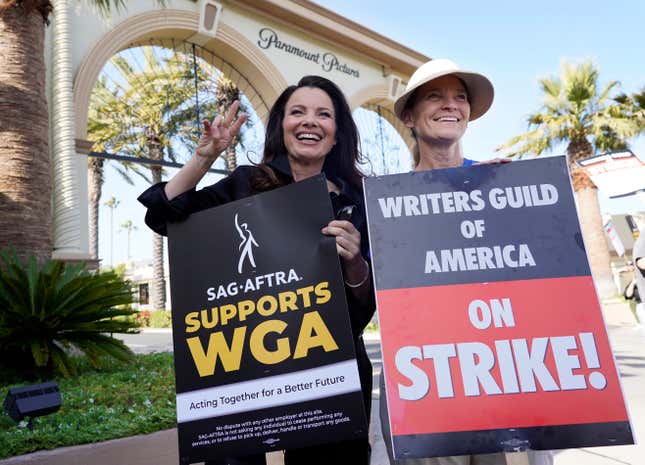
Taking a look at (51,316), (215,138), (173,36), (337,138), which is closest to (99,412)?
(51,316)

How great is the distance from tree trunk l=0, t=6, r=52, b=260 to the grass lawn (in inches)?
67.4

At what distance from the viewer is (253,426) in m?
1.67

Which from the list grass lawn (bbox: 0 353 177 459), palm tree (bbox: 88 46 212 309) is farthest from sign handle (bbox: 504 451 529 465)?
palm tree (bbox: 88 46 212 309)

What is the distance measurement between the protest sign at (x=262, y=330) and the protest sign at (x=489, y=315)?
0.16 m

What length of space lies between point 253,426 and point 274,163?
95 centimetres

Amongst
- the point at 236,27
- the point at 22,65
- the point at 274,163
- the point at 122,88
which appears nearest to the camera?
the point at 274,163

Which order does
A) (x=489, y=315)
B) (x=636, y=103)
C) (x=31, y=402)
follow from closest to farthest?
(x=489, y=315) < (x=31, y=402) < (x=636, y=103)

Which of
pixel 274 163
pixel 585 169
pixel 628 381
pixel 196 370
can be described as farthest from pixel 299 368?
pixel 628 381

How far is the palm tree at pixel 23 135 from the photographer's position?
6168mm

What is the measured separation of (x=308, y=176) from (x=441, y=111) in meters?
0.59

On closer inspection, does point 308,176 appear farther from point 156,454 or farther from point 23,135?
point 23,135

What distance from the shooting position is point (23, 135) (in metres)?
6.33

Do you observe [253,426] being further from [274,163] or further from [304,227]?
[274,163]

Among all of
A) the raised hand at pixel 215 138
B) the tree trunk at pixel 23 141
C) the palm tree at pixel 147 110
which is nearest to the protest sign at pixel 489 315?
the raised hand at pixel 215 138
